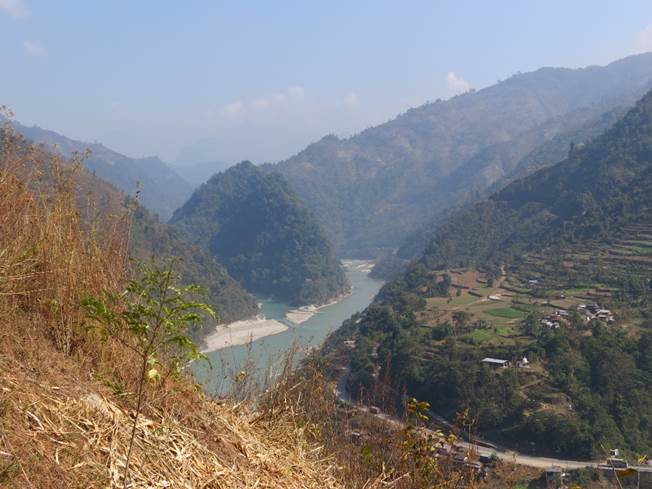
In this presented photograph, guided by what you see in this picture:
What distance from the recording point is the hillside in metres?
12.3

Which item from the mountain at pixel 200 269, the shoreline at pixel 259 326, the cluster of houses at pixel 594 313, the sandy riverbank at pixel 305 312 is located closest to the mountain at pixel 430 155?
the sandy riverbank at pixel 305 312

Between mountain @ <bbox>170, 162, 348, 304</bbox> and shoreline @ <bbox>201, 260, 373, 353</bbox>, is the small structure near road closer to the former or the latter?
shoreline @ <bbox>201, 260, 373, 353</bbox>

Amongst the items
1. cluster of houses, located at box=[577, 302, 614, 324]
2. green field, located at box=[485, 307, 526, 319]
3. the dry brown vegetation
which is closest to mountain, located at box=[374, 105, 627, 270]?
green field, located at box=[485, 307, 526, 319]

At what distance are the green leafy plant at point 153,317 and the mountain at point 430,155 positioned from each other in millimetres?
59894

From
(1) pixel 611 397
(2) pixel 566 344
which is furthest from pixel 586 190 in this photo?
(1) pixel 611 397

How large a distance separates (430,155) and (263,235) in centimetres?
6317

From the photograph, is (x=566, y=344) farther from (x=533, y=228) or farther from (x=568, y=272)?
(x=533, y=228)

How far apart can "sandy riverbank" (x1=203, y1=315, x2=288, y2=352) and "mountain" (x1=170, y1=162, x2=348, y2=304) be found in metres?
6.77

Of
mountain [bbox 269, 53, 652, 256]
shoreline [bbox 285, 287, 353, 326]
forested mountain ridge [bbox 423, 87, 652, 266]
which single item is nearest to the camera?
forested mountain ridge [bbox 423, 87, 652, 266]

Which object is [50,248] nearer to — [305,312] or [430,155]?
[305,312]

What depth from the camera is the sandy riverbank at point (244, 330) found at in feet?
85.9

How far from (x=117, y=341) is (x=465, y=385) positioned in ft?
41.7

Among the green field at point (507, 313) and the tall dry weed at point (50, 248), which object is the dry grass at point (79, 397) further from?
the green field at point (507, 313)

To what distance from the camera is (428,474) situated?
1.98 m
